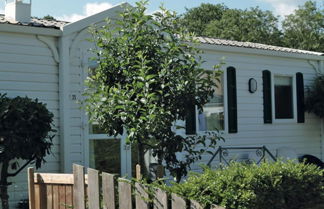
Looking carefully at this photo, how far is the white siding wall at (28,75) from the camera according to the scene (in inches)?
309

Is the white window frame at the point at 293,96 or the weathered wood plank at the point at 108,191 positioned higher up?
the white window frame at the point at 293,96

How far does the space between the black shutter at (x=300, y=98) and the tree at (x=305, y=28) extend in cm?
1253

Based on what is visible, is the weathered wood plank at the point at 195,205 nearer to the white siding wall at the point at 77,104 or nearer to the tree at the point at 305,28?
the white siding wall at the point at 77,104

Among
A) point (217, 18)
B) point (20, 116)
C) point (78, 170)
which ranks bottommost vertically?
point (78, 170)

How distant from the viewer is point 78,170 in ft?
13.6

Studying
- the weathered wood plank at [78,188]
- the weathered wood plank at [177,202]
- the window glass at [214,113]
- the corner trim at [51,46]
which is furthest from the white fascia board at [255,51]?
the weathered wood plank at [177,202]

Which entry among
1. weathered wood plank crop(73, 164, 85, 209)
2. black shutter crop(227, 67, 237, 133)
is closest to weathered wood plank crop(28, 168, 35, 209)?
weathered wood plank crop(73, 164, 85, 209)

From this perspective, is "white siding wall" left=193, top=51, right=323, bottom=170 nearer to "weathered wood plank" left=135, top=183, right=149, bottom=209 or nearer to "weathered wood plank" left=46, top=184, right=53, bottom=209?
"weathered wood plank" left=46, top=184, right=53, bottom=209

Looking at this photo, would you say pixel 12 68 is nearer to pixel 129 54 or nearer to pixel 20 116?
pixel 20 116

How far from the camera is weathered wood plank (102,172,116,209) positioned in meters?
3.81

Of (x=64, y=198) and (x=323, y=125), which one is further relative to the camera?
(x=323, y=125)

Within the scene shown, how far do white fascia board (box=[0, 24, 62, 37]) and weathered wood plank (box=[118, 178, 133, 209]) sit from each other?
15.9 feet

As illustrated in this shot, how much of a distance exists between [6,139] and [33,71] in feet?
5.69

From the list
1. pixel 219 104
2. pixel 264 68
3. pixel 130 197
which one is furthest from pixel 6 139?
pixel 264 68
